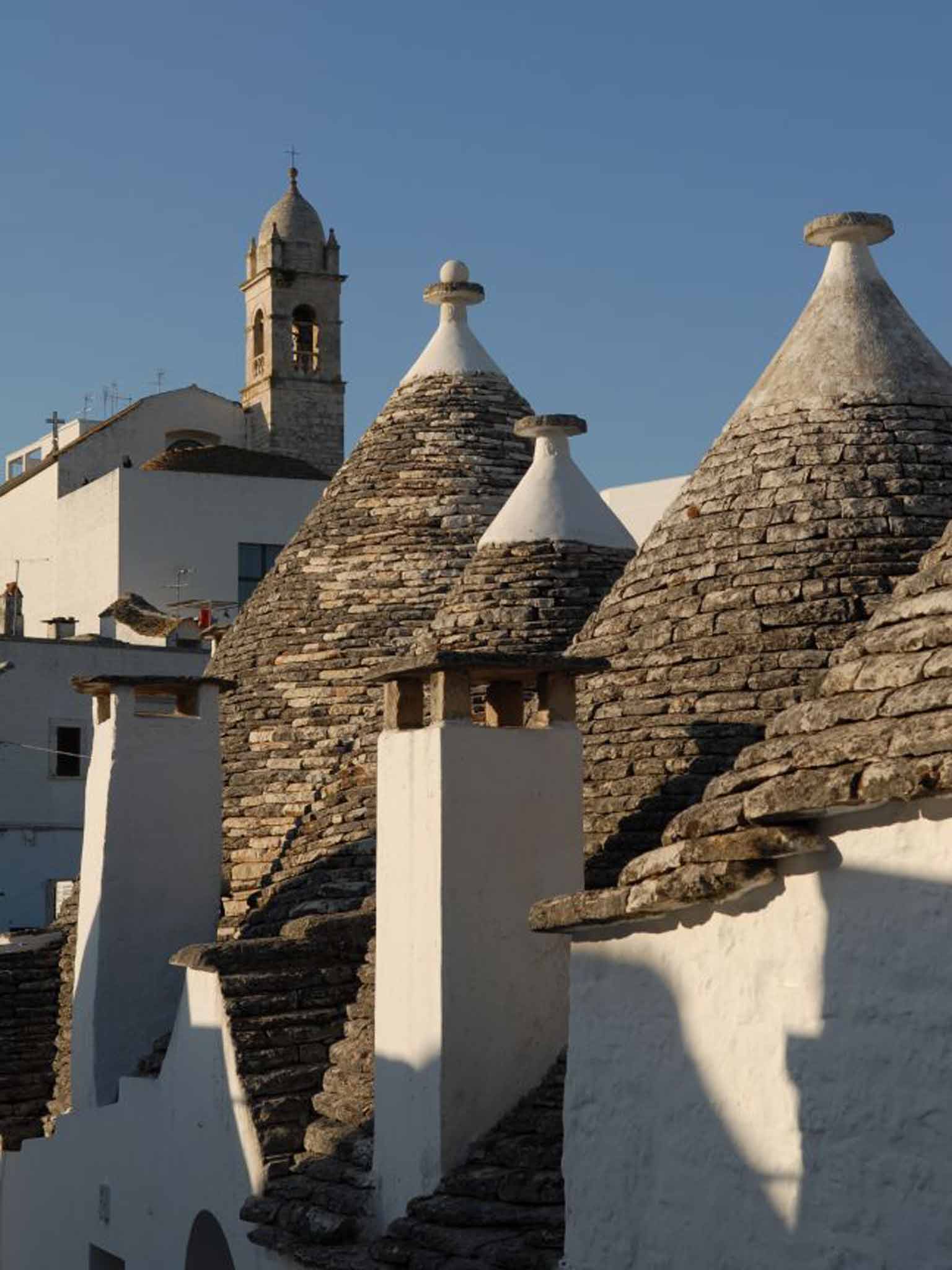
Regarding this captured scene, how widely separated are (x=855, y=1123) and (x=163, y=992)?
7.39 m

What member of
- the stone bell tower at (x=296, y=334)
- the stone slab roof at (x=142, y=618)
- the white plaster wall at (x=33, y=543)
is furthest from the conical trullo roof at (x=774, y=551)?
the stone bell tower at (x=296, y=334)

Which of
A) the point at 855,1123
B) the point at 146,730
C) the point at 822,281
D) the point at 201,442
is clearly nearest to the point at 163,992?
the point at 146,730

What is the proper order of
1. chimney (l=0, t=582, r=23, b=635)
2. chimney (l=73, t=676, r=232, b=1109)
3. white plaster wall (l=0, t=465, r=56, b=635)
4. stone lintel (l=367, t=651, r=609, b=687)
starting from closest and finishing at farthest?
1. stone lintel (l=367, t=651, r=609, b=687)
2. chimney (l=73, t=676, r=232, b=1109)
3. chimney (l=0, t=582, r=23, b=635)
4. white plaster wall (l=0, t=465, r=56, b=635)

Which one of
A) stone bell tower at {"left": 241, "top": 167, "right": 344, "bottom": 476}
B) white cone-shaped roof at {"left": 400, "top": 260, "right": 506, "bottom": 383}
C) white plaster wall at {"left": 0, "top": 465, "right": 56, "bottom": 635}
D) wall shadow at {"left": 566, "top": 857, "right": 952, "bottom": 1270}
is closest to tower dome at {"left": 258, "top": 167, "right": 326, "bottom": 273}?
stone bell tower at {"left": 241, "top": 167, "right": 344, "bottom": 476}

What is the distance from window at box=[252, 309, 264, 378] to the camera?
1940 inches

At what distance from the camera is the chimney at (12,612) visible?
113 ft

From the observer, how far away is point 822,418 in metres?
12.2

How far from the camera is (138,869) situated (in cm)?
1420

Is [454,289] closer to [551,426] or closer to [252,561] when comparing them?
[551,426]

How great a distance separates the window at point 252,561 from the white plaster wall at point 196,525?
0.07 meters

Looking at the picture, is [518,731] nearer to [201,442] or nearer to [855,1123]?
[855,1123]

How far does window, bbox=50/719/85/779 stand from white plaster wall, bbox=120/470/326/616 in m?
5.05

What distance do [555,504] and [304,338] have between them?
3596 cm

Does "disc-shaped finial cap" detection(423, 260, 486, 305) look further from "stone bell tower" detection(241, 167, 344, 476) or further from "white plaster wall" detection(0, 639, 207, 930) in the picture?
"stone bell tower" detection(241, 167, 344, 476)
